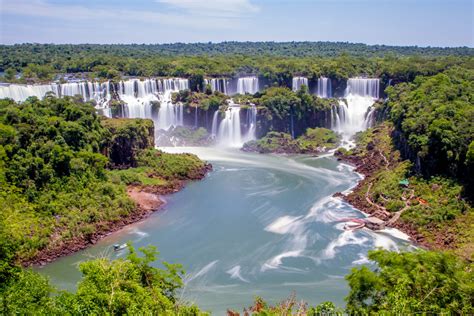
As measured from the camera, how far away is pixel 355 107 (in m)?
55.8

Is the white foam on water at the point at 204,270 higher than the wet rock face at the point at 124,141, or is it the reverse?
→ the wet rock face at the point at 124,141

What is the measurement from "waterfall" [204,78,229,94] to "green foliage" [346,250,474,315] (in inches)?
1718

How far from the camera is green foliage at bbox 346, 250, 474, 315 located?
14086 mm

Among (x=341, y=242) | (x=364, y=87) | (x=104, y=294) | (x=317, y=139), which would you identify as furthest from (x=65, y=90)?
(x=104, y=294)

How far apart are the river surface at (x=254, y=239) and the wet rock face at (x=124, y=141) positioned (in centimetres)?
514

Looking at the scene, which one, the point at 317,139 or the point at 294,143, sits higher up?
the point at 317,139

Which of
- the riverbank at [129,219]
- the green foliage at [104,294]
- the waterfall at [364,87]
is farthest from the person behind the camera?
the waterfall at [364,87]

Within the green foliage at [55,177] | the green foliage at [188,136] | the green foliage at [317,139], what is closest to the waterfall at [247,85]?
the green foliage at [188,136]

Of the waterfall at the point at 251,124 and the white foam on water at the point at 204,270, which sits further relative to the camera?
the waterfall at the point at 251,124

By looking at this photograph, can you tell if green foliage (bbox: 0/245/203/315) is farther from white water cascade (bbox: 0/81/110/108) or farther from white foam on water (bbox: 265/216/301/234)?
white water cascade (bbox: 0/81/110/108)

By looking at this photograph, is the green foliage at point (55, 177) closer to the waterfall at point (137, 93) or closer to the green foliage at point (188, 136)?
the green foliage at point (188, 136)

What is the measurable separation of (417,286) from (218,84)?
151 feet

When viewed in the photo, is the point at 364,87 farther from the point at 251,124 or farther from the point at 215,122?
the point at 215,122

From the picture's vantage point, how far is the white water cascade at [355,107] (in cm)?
5388
